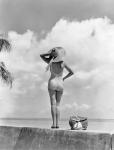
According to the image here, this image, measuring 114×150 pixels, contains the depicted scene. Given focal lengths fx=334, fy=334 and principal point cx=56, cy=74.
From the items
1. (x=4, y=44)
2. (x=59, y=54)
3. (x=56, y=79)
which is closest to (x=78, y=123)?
(x=56, y=79)

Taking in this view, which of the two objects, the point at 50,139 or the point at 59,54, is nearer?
the point at 50,139

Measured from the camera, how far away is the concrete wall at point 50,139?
20.3ft

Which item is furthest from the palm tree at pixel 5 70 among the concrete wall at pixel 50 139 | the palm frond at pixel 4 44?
the concrete wall at pixel 50 139

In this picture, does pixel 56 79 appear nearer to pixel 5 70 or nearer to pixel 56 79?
pixel 56 79

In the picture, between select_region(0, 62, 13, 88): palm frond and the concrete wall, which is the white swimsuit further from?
select_region(0, 62, 13, 88): palm frond

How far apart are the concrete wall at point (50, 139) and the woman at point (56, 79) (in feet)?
1.63

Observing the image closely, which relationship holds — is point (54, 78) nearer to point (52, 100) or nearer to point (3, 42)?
point (52, 100)

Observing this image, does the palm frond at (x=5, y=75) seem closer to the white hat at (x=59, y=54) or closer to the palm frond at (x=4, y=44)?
the palm frond at (x=4, y=44)

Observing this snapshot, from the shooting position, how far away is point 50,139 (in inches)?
277

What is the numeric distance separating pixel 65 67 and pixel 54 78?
16.3 inches

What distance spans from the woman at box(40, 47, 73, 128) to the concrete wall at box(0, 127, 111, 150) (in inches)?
19.6

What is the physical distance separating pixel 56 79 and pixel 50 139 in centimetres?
138

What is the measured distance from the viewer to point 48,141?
7.04 metres

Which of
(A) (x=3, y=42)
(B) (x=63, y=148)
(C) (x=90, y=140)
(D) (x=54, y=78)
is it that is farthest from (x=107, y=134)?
(A) (x=3, y=42)
